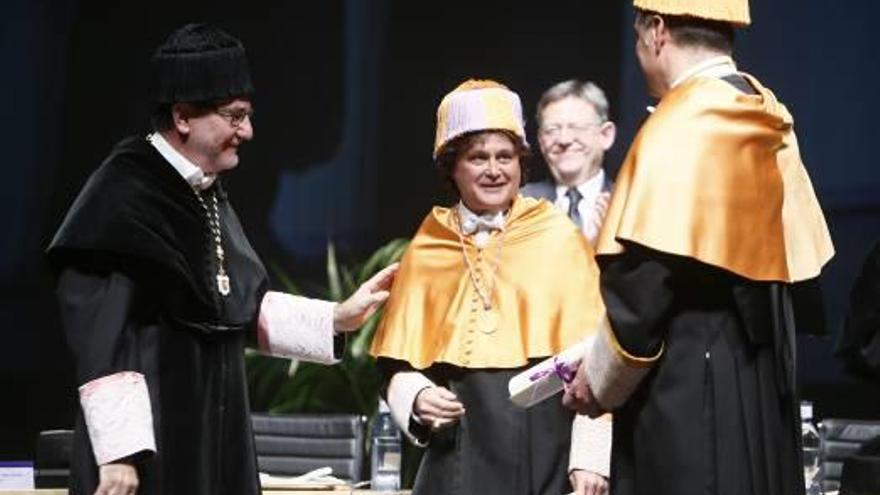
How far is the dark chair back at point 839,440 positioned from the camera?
6.38 metres

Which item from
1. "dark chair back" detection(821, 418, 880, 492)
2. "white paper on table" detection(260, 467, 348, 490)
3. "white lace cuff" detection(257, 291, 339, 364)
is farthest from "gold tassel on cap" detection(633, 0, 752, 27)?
"dark chair back" detection(821, 418, 880, 492)

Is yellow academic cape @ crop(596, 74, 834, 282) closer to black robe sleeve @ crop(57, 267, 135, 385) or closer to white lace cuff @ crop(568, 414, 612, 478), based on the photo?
white lace cuff @ crop(568, 414, 612, 478)

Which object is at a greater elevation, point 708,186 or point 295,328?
point 708,186

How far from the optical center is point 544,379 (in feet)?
13.2

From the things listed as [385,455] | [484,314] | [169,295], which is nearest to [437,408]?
[484,314]

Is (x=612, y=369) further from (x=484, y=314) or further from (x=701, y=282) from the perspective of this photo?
(x=484, y=314)

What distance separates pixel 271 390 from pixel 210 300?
386cm

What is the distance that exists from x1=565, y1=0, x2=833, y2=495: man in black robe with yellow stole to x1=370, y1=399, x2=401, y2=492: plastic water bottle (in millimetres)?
1853

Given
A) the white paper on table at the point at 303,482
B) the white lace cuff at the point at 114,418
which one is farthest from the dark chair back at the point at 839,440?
the white lace cuff at the point at 114,418

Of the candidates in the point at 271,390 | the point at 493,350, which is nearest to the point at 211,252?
the point at 493,350

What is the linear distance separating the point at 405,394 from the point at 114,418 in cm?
84

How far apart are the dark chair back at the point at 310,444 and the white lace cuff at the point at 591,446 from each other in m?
2.19

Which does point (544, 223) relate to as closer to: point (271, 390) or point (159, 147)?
point (159, 147)

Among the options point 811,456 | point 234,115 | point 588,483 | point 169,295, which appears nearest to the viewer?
point 169,295
